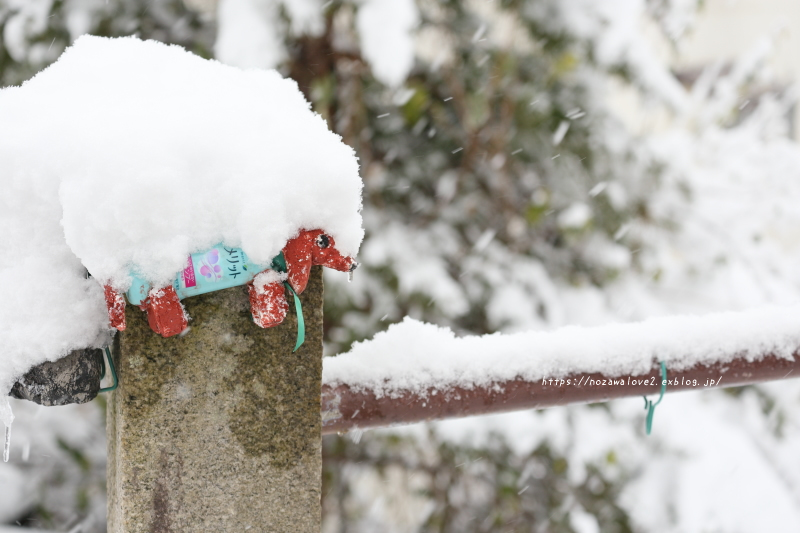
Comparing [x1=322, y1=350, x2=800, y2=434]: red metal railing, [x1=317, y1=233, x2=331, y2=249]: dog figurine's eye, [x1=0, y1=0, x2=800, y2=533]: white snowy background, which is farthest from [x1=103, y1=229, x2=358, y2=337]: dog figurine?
[x1=0, y1=0, x2=800, y2=533]: white snowy background

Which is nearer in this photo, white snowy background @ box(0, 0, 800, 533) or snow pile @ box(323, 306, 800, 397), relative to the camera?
snow pile @ box(323, 306, 800, 397)

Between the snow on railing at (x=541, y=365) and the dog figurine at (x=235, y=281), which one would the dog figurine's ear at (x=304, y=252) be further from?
the snow on railing at (x=541, y=365)

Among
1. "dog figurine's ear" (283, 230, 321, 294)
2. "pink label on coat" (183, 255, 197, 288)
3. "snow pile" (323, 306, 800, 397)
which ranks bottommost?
"snow pile" (323, 306, 800, 397)

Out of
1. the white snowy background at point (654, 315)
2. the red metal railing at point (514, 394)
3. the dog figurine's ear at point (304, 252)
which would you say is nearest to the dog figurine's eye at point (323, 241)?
the dog figurine's ear at point (304, 252)

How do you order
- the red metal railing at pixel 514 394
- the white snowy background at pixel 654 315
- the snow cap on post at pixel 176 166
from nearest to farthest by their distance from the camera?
the snow cap on post at pixel 176 166, the red metal railing at pixel 514 394, the white snowy background at pixel 654 315

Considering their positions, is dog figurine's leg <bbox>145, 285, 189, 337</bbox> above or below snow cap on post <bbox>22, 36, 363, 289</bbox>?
below

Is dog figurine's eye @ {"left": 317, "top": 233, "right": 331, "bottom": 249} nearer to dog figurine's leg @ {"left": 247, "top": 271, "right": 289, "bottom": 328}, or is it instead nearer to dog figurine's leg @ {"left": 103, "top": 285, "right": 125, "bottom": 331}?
dog figurine's leg @ {"left": 247, "top": 271, "right": 289, "bottom": 328}

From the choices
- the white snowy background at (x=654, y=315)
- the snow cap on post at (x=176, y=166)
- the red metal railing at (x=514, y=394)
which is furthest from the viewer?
the white snowy background at (x=654, y=315)

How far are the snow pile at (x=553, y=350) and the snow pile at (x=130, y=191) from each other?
0.90 ft

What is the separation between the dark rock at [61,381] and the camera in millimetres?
728

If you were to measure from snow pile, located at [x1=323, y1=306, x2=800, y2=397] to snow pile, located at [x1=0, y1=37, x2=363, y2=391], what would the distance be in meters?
0.27

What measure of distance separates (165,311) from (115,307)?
0.19ft

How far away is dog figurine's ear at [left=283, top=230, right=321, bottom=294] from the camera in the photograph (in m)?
0.75

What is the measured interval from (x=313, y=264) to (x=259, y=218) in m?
0.11
